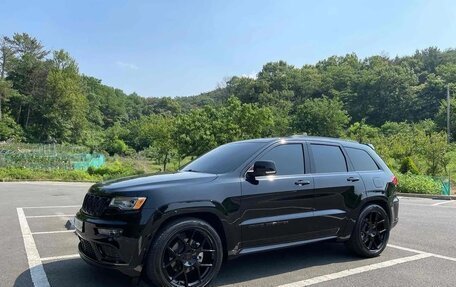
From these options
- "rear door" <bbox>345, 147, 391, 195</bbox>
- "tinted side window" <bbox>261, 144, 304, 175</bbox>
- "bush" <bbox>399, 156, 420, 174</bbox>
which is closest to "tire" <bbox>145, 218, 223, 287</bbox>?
"tinted side window" <bbox>261, 144, 304, 175</bbox>

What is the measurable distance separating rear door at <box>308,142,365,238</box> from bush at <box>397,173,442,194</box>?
49.6 ft

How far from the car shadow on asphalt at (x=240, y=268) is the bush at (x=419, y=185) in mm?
14669

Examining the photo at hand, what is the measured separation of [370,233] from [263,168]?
232 centimetres

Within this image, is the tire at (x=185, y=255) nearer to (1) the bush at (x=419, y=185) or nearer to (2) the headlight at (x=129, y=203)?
(2) the headlight at (x=129, y=203)

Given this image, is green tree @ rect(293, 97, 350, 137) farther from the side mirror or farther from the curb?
the side mirror

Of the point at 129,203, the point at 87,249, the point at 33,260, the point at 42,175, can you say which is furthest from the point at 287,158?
the point at 42,175

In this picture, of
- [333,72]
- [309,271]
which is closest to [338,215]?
[309,271]

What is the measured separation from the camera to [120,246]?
14.0 ft

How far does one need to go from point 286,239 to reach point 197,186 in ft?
4.56

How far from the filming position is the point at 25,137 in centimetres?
6712

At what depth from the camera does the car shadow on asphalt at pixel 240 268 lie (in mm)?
4902

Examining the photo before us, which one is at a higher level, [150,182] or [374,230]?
[150,182]

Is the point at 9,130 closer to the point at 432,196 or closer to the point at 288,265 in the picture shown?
the point at 432,196

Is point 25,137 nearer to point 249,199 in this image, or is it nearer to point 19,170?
point 19,170
